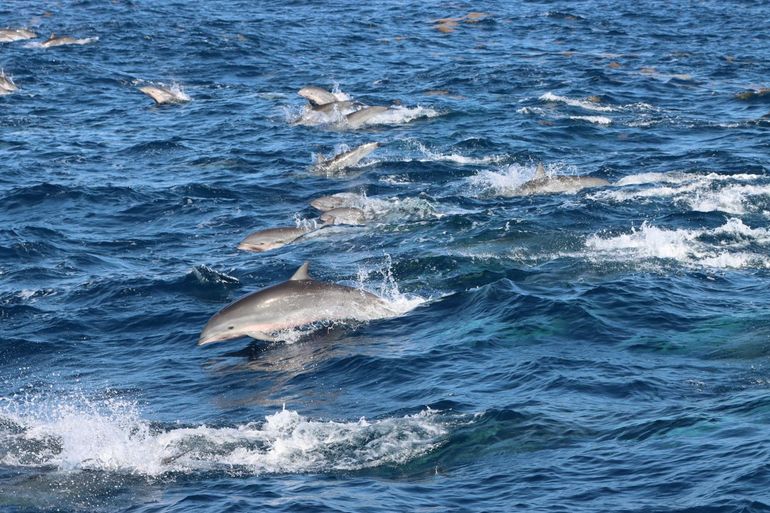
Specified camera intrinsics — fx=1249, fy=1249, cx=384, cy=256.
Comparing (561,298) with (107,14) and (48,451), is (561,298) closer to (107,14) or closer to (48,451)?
(48,451)

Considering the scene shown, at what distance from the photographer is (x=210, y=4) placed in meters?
62.0

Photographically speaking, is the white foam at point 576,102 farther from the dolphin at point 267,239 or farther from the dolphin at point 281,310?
the dolphin at point 281,310

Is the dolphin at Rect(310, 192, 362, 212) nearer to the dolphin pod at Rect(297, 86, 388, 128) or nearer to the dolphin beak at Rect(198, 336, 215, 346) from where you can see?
the dolphin beak at Rect(198, 336, 215, 346)

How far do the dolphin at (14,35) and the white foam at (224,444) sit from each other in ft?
121

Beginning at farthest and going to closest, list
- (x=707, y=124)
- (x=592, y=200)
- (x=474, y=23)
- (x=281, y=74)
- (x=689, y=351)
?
(x=474, y=23) → (x=281, y=74) → (x=707, y=124) → (x=592, y=200) → (x=689, y=351)

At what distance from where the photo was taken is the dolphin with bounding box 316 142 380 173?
1231 inches

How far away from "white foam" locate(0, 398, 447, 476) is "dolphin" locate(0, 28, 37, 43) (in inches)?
1454

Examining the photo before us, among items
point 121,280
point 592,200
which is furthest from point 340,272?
point 592,200

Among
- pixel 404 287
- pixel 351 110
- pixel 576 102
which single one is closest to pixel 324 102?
pixel 351 110

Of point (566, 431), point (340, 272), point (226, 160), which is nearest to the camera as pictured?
point (566, 431)

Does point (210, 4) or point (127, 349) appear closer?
point (127, 349)

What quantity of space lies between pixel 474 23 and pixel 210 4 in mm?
13808

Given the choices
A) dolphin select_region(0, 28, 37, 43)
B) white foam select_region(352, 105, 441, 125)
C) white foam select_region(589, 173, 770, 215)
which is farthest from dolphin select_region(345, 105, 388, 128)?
dolphin select_region(0, 28, 37, 43)

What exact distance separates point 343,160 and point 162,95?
1222 centimetres
